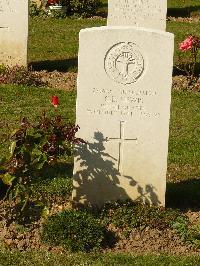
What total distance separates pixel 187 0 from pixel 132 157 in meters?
18.3

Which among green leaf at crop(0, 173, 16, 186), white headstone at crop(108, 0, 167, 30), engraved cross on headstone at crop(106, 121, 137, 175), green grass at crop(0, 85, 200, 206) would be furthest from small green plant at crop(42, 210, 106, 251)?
white headstone at crop(108, 0, 167, 30)

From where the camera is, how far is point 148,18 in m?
12.4

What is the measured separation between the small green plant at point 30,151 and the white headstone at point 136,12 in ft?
19.5

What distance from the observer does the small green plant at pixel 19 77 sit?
12.0m

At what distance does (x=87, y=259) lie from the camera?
6.27m

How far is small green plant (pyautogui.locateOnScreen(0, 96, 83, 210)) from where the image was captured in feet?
21.4

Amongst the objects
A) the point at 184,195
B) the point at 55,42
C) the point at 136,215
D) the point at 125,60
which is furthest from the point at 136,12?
the point at 136,215

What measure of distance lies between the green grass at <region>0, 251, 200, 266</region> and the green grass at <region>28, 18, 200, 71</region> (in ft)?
23.6

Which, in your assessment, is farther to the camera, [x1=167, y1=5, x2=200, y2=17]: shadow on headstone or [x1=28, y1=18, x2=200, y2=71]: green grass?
[x1=167, y1=5, x2=200, y2=17]: shadow on headstone

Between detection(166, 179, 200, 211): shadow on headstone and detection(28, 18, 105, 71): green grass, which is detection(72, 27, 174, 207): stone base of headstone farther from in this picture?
detection(28, 18, 105, 71): green grass

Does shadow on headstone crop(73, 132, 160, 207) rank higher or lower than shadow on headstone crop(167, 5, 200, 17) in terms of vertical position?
lower

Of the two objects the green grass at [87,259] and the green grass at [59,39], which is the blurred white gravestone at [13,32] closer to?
the green grass at [59,39]

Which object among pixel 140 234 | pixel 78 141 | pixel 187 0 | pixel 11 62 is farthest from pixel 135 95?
pixel 187 0

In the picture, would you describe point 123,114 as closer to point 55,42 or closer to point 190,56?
point 190,56
